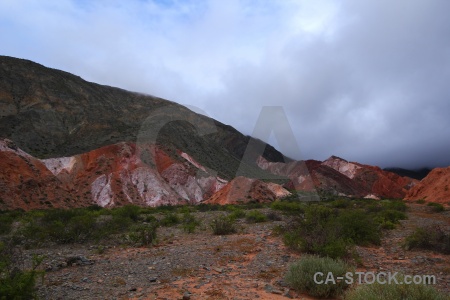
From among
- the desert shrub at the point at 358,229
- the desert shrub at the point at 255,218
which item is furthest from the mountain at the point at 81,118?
the desert shrub at the point at 358,229

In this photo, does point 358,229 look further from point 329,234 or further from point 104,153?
point 104,153

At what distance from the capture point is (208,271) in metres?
7.79

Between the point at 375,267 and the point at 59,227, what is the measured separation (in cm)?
1029

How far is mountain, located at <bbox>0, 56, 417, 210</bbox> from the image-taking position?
135 ft

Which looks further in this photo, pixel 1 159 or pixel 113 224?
pixel 1 159

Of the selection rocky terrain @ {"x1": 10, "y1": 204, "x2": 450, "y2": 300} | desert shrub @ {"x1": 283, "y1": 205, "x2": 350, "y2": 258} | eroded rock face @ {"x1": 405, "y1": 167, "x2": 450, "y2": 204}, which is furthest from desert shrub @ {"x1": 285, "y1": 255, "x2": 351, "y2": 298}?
eroded rock face @ {"x1": 405, "y1": 167, "x2": 450, "y2": 204}

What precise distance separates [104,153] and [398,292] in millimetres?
49962

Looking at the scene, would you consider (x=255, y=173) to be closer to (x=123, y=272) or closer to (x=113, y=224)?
(x=113, y=224)

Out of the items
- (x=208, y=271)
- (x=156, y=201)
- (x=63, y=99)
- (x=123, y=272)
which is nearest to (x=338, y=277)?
(x=208, y=271)

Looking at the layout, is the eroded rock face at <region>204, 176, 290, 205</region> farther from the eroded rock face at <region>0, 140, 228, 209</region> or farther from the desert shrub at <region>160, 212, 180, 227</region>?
the desert shrub at <region>160, 212, 180, 227</region>

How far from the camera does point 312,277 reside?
6.20m

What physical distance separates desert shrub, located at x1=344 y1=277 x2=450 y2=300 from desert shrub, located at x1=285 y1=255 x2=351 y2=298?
144cm

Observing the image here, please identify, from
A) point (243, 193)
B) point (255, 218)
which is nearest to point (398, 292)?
point (255, 218)

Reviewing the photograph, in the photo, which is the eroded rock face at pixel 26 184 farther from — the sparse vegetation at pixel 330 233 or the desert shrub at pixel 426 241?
the desert shrub at pixel 426 241
